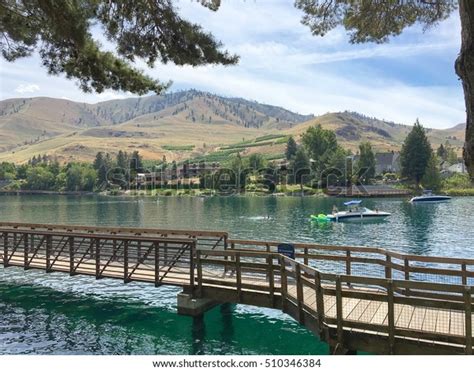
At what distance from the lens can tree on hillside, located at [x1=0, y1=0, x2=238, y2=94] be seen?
41.1 ft

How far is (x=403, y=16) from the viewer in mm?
12156

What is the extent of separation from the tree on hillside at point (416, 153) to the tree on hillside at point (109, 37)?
115m

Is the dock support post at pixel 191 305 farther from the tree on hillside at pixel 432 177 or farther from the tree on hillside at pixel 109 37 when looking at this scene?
the tree on hillside at pixel 432 177

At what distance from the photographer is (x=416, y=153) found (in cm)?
11925

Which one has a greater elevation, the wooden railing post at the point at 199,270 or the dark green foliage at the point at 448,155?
the dark green foliage at the point at 448,155

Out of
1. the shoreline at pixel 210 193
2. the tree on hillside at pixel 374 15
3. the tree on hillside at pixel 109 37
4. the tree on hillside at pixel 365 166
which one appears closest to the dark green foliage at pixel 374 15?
the tree on hillside at pixel 374 15

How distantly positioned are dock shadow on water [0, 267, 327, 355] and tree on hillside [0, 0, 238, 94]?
8336mm

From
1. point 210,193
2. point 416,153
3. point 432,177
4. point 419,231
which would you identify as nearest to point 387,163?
point 416,153

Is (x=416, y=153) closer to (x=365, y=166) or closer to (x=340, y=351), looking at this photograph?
(x=365, y=166)

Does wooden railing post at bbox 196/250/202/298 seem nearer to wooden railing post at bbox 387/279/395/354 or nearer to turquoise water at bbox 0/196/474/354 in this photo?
turquoise water at bbox 0/196/474/354

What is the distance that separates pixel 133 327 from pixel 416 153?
116683 mm

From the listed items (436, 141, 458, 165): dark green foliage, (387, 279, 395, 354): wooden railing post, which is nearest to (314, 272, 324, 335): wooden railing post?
(387, 279, 395, 354): wooden railing post

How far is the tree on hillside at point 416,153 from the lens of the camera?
11794cm
